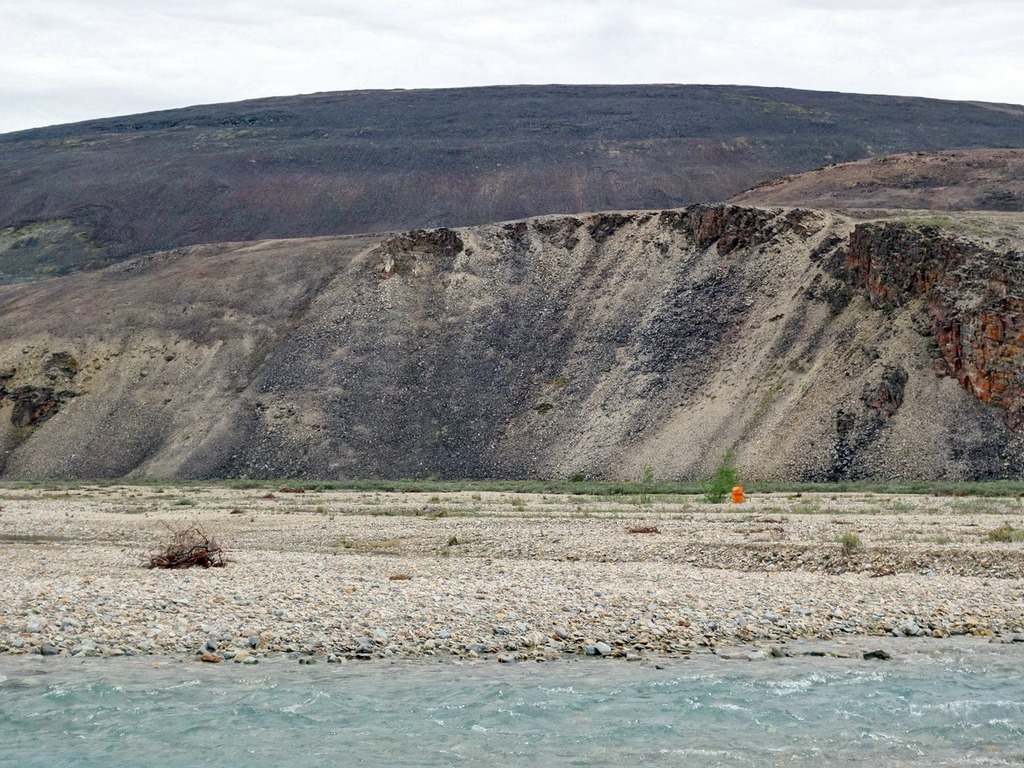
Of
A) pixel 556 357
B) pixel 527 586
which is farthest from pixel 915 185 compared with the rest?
pixel 527 586

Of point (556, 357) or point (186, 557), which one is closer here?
point (186, 557)

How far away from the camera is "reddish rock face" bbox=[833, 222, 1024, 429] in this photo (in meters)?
41.5

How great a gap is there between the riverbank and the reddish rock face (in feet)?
41.8

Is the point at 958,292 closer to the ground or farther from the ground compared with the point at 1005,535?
farther from the ground

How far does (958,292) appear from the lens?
4412 centimetres

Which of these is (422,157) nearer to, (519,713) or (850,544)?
(850,544)

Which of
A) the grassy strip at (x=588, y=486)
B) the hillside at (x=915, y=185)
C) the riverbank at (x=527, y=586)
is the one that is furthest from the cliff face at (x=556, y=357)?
the hillside at (x=915, y=185)

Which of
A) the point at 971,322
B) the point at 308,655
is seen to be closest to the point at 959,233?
the point at 971,322

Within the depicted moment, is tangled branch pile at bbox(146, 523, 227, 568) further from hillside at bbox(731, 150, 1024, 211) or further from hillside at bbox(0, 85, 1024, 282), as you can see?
hillside at bbox(0, 85, 1024, 282)

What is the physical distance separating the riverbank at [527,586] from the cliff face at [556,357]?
12.9 meters

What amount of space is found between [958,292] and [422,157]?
6312cm

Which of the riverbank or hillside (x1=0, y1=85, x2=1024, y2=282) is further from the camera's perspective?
hillside (x1=0, y1=85, x2=1024, y2=282)

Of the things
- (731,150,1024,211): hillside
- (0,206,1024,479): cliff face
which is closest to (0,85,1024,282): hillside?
(731,150,1024,211): hillside

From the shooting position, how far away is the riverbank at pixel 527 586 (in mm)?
15531
